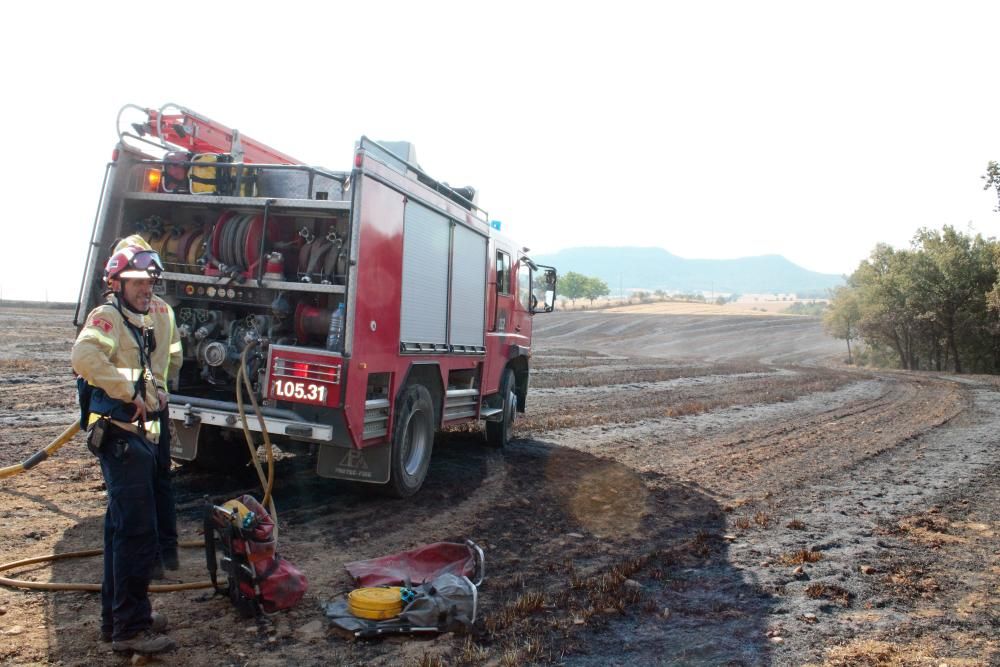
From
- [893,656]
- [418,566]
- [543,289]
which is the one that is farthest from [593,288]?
[893,656]

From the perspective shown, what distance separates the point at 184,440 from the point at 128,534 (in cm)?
286

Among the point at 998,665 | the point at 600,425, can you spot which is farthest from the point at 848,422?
the point at 998,665

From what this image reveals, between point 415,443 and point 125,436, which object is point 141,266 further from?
point 415,443

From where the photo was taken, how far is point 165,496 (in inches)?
189

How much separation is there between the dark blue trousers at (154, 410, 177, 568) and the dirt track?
0.29m

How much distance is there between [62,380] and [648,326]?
63292mm

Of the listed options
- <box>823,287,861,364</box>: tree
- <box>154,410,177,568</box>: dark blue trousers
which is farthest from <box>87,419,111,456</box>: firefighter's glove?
<box>823,287,861,364</box>: tree

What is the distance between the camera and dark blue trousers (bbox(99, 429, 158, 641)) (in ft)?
12.9

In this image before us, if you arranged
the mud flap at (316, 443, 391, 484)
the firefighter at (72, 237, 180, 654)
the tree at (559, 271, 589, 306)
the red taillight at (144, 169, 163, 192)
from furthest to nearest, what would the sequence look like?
the tree at (559, 271, 589, 306), the red taillight at (144, 169, 163, 192), the mud flap at (316, 443, 391, 484), the firefighter at (72, 237, 180, 654)

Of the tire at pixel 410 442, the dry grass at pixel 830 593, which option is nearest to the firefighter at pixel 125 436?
the tire at pixel 410 442

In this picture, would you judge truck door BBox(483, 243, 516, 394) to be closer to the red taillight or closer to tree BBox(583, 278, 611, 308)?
the red taillight

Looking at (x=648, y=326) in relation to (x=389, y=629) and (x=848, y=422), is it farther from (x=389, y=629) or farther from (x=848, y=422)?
(x=389, y=629)

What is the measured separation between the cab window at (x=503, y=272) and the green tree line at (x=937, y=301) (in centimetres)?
3381

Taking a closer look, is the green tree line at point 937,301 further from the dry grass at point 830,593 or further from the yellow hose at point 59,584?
the yellow hose at point 59,584
